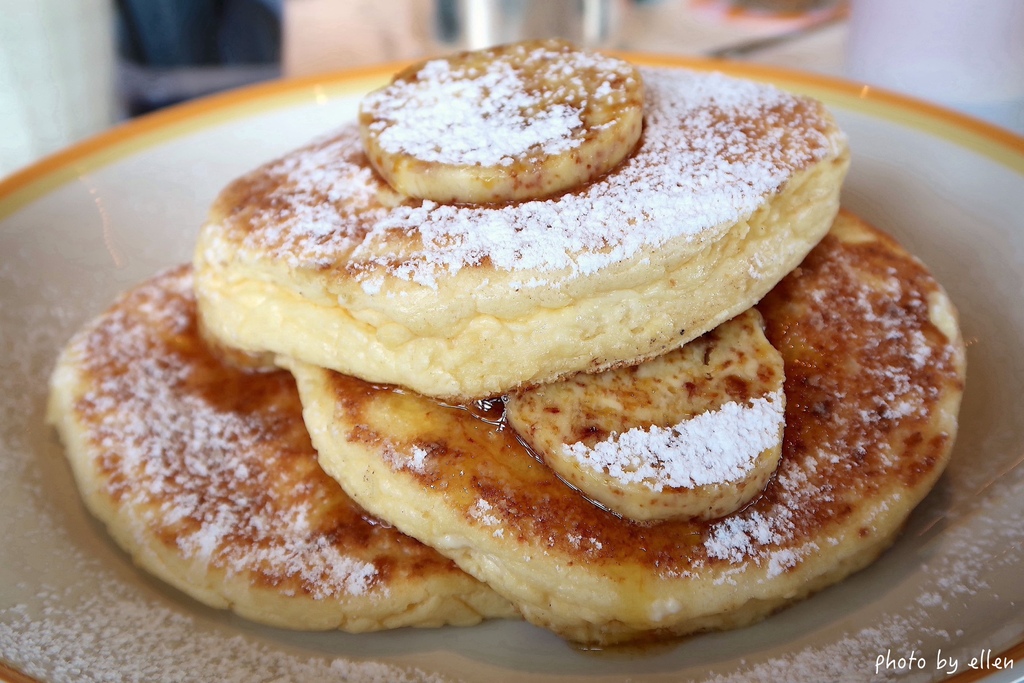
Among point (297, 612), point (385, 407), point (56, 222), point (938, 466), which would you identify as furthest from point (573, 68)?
point (56, 222)

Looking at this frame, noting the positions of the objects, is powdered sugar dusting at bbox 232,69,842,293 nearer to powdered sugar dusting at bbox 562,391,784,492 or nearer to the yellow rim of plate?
powdered sugar dusting at bbox 562,391,784,492

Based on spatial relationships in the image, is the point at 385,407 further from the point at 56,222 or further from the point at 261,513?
the point at 56,222

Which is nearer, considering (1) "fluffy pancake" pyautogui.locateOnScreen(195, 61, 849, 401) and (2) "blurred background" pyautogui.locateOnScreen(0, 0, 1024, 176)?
(1) "fluffy pancake" pyautogui.locateOnScreen(195, 61, 849, 401)

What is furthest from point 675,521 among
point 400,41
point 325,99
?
point 400,41

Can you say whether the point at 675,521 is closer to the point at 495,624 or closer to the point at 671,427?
the point at 671,427

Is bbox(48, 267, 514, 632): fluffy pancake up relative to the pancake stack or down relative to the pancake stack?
down

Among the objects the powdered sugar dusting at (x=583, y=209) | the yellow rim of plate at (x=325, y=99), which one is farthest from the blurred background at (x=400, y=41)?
the powdered sugar dusting at (x=583, y=209)

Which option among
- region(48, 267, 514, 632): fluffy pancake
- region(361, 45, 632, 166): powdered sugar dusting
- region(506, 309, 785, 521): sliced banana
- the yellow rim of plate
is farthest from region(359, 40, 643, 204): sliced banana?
the yellow rim of plate
